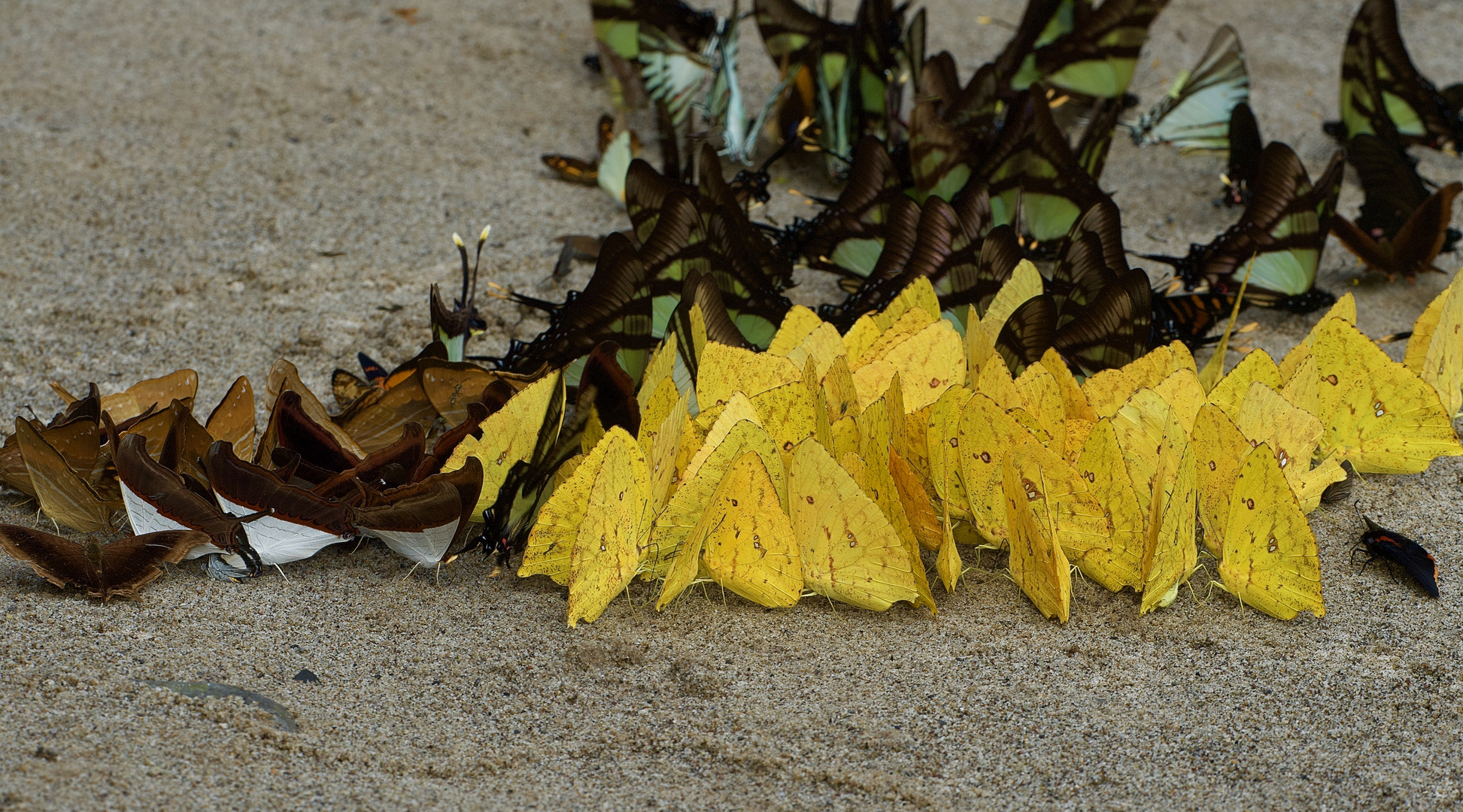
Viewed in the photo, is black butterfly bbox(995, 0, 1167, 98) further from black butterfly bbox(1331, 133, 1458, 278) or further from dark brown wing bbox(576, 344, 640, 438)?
dark brown wing bbox(576, 344, 640, 438)

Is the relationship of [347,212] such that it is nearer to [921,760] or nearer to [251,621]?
[251,621]

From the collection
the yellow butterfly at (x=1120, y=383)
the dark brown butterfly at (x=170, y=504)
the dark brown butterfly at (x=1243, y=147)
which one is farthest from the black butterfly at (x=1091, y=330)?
the dark brown butterfly at (x=170, y=504)

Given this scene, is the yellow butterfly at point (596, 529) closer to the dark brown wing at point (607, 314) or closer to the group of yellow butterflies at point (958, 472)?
the group of yellow butterflies at point (958, 472)

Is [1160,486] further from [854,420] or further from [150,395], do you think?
[150,395]

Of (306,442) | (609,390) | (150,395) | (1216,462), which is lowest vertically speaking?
(150,395)

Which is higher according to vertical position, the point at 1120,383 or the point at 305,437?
the point at 1120,383

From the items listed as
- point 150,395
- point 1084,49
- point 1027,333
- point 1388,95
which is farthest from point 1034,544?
point 1388,95

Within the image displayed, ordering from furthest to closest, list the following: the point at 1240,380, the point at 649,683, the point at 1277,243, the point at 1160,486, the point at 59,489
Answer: the point at 1277,243
the point at 1240,380
the point at 59,489
the point at 1160,486
the point at 649,683

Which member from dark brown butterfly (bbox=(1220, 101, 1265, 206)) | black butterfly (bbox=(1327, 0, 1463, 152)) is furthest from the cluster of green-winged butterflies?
black butterfly (bbox=(1327, 0, 1463, 152))
